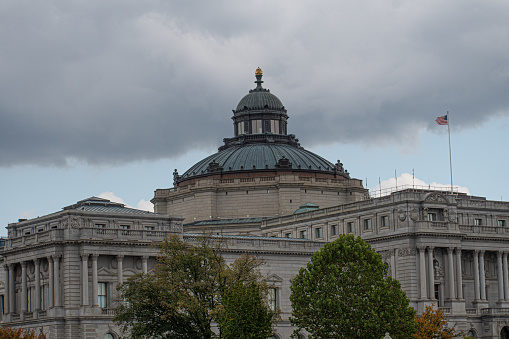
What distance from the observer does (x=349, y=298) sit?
11325 centimetres

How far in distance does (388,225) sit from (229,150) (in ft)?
155

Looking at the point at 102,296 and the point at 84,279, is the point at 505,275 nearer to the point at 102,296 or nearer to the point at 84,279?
the point at 102,296

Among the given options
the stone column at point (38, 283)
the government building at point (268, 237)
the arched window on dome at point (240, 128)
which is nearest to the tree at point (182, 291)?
the government building at point (268, 237)

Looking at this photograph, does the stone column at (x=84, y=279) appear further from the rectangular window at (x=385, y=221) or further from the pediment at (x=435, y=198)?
the pediment at (x=435, y=198)

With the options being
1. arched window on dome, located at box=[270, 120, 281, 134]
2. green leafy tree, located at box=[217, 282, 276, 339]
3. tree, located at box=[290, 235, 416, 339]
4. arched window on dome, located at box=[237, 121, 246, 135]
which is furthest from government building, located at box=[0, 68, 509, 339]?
tree, located at box=[290, 235, 416, 339]

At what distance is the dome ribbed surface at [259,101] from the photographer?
194 meters

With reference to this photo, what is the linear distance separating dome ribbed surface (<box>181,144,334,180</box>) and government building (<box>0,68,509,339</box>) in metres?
0.25

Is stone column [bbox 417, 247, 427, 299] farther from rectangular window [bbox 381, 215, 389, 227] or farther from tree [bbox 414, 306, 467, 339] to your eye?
tree [bbox 414, 306, 467, 339]

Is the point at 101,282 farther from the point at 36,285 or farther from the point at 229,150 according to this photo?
the point at 229,150

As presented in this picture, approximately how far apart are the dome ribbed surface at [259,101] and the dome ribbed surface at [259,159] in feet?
24.6

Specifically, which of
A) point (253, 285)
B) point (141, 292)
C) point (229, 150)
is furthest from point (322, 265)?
point (229, 150)

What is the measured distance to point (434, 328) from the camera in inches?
5089

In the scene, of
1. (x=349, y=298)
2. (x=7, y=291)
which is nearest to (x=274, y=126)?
(x=7, y=291)

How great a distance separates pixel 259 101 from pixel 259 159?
1383 cm
